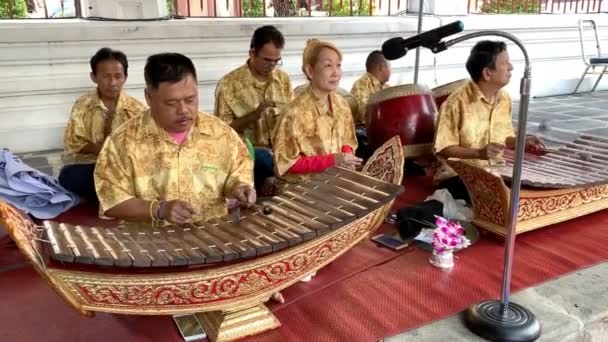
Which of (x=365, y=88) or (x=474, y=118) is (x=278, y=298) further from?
(x=365, y=88)

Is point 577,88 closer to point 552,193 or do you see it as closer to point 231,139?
point 552,193

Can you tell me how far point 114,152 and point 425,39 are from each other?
1109mm

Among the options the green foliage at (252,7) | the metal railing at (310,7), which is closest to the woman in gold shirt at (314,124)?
the metal railing at (310,7)

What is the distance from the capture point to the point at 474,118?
3105 millimetres

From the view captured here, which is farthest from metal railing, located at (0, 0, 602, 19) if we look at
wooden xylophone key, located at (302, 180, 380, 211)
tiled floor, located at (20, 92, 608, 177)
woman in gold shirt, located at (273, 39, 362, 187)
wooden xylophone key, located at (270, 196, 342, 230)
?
wooden xylophone key, located at (270, 196, 342, 230)

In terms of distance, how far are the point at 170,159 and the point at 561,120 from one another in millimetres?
4777

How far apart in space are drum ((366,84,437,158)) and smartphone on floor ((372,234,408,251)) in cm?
94

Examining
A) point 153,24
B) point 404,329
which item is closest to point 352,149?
point 404,329

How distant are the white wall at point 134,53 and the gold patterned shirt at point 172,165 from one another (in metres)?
2.63

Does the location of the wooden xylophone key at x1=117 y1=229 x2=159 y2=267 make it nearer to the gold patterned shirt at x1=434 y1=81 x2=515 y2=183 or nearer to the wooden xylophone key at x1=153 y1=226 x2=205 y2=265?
the wooden xylophone key at x1=153 y1=226 x2=205 y2=265

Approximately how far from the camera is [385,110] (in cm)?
346

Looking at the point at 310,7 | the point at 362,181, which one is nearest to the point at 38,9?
the point at 310,7

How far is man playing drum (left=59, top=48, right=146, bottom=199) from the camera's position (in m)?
3.22

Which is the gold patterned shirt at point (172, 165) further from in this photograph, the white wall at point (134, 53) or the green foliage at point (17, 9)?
the green foliage at point (17, 9)
